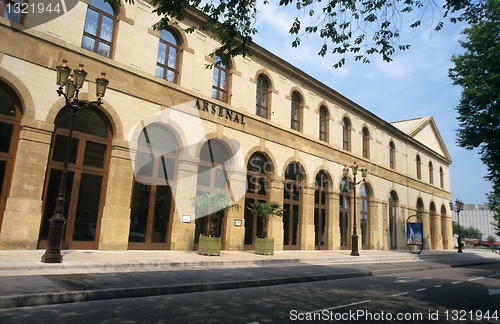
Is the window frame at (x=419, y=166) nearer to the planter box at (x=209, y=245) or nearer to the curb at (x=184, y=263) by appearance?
the curb at (x=184, y=263)

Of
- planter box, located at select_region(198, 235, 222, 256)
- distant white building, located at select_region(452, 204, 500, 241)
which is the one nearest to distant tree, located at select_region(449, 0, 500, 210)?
planter box, located at select_region(198, 235, 222, 256)

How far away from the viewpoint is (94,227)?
13.9 metres

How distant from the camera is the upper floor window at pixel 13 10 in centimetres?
1232

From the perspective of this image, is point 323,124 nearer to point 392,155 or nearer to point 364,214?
point 364,214

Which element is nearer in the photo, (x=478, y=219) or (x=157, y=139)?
(x=157, y=139)

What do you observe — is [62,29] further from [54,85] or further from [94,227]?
[94,227]

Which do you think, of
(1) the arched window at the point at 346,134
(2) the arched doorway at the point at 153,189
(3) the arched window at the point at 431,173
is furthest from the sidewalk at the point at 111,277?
(3) the arched window at the point at 431,173

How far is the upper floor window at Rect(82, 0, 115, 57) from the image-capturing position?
1432cm

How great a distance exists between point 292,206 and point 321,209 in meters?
3.01

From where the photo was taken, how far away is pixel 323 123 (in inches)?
1012

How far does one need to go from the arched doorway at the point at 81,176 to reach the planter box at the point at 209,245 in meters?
4.14

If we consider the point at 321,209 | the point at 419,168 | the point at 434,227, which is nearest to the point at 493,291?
the point at 321,209

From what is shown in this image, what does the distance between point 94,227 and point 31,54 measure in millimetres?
6663

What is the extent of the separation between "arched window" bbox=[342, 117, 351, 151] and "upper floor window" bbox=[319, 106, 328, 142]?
255 centimetres
